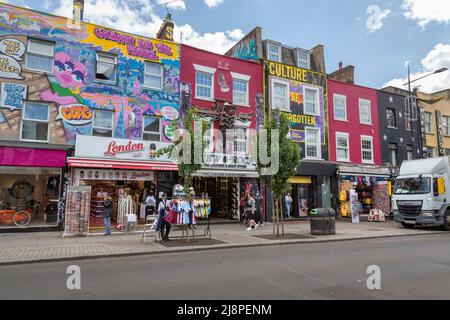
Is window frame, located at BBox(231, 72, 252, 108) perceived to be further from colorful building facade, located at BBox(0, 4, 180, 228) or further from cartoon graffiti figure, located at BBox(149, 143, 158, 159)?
cartoon graffiti figure, located at BBox(149, 143, 158, 159)

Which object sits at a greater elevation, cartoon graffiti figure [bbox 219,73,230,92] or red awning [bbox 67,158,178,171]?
cartoon graffiti figure [bbox 219,73,230,92]

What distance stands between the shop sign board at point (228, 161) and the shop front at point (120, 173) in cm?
194

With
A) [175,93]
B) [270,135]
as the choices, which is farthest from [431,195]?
[175,93]

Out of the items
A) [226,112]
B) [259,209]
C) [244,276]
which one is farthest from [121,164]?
[244,276]

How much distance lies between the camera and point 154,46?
18.2m

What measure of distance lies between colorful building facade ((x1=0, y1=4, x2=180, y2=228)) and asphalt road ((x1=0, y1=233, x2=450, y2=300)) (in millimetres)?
7848

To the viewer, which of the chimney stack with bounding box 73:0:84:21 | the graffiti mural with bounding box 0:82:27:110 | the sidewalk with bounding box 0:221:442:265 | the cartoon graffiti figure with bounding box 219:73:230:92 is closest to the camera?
the sidewalk with bounding box 0:221:442:265

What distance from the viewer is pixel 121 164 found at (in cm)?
1582

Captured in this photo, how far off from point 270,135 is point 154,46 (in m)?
9.01

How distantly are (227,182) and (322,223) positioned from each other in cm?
725

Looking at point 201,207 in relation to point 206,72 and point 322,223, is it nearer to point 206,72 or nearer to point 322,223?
point 322,223

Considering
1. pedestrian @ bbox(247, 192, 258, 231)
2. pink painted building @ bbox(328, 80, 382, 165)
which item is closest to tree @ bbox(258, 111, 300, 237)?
pedestrian @ bbox(247, 192, 258, 231)

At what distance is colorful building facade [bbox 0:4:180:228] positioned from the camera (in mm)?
14820
